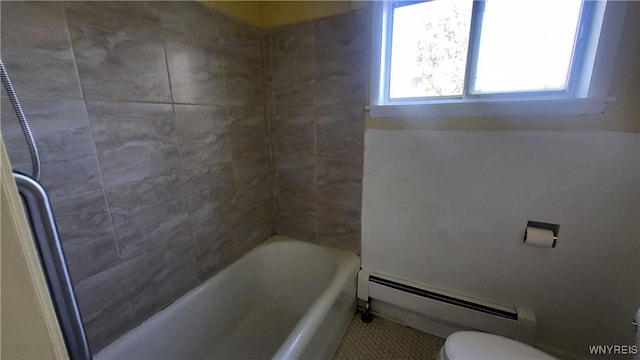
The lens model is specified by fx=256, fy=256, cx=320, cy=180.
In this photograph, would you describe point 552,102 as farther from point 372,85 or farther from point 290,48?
point 290,48

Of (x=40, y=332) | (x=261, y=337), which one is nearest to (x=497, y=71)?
(x=40, y=332)

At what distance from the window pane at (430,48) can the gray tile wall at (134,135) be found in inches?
33.3

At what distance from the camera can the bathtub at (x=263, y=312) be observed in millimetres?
1078

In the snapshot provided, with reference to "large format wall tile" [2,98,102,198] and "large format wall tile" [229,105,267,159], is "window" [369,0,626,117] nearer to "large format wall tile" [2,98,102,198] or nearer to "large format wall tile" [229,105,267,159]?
"large format wall tile" [229,105,267,159]

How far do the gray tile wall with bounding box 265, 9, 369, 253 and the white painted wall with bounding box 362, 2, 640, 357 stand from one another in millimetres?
144

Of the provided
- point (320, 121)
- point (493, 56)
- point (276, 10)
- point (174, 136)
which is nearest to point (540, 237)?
point (493, 56)

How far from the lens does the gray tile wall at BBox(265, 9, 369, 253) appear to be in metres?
1.40

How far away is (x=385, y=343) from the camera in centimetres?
145

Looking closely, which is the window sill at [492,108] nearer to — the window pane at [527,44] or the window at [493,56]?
the window at [493,56]

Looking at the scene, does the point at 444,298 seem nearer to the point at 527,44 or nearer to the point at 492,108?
the point at 492,108

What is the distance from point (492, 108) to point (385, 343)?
4.41ft

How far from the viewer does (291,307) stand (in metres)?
1.69

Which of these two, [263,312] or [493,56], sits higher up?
[493,56]

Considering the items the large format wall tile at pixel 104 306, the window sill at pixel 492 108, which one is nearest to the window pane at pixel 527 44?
the window sill at pixel 492 108
